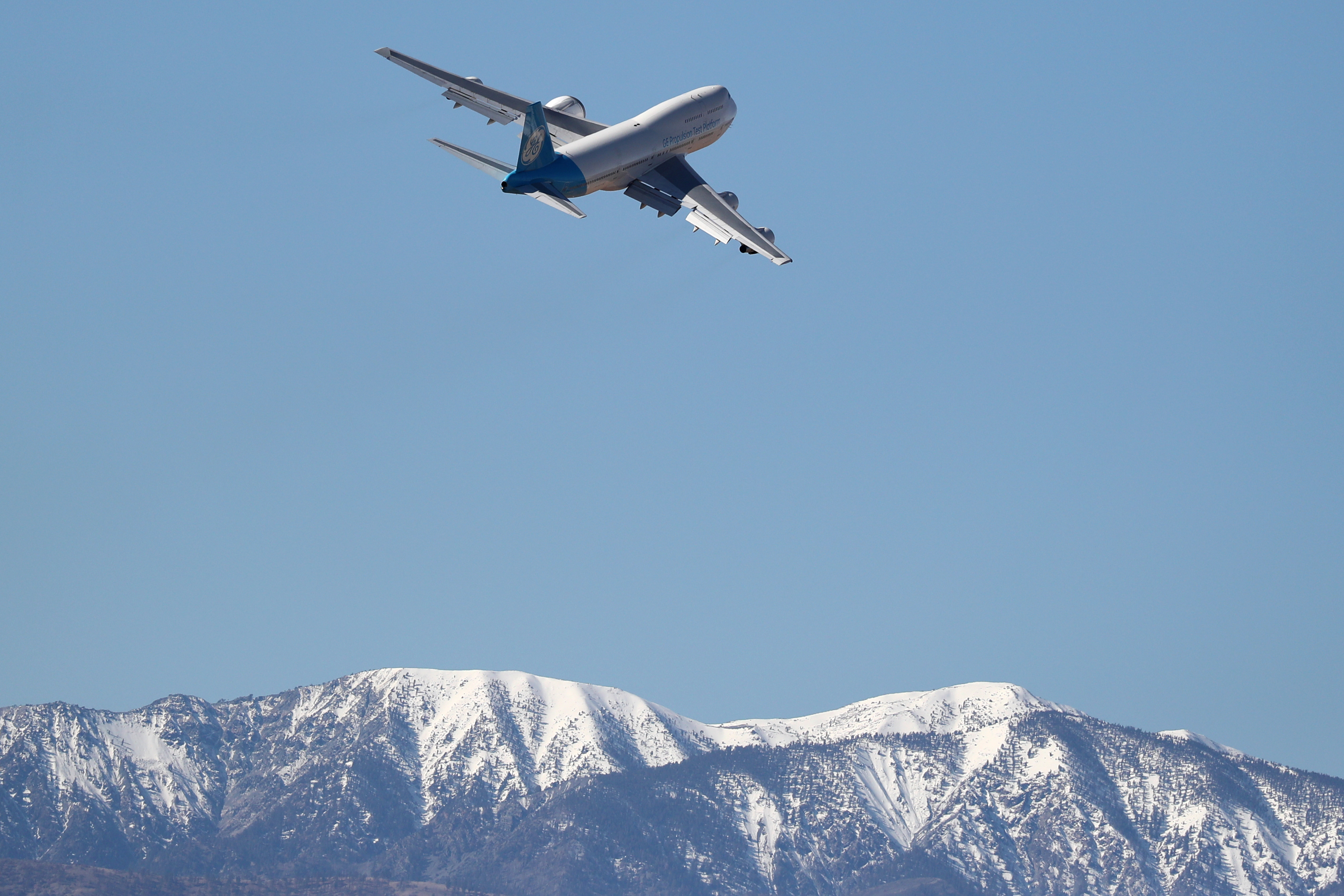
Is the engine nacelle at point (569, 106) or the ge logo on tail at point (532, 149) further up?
the engine nacelle at point (569, 106)

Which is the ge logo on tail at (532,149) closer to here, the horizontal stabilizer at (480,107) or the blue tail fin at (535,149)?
the blue tail fin at (535,149)

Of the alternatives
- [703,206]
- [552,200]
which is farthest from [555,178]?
[703,206]

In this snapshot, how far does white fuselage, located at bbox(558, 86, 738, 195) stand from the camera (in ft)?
356

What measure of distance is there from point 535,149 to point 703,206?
39.5 feet

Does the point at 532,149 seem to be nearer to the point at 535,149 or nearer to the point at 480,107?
the point at 535,149

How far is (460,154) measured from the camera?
105 m

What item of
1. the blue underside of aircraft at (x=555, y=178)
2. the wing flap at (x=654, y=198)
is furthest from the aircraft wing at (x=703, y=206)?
the blue underside of aircraft at (x=555, y=178)

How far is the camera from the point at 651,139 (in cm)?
11375

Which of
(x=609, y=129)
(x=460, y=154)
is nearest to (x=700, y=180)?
(x=609, y=129)

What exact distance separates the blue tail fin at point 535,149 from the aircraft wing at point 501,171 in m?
0.95

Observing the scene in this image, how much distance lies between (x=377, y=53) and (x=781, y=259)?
1202 inches

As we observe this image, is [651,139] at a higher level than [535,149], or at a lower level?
higher

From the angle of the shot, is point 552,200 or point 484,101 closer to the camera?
point 552,200

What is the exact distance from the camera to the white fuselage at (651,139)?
10850cm
